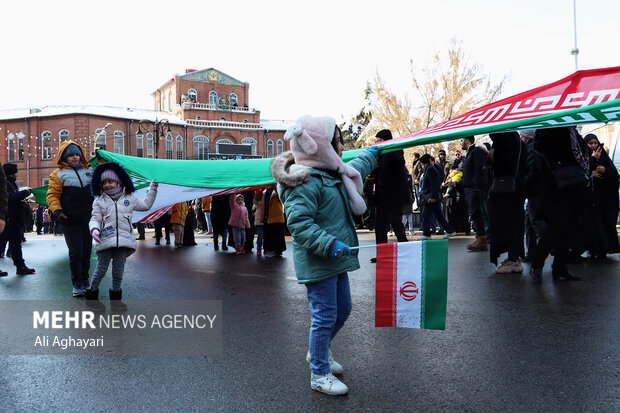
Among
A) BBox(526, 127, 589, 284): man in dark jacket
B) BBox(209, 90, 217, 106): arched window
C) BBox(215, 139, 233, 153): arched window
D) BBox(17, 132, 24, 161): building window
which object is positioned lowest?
BBox(526, 127, 589, 284): man in dark jacket

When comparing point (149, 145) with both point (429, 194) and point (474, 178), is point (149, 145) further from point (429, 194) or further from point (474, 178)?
point (474, 178)

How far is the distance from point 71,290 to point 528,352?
18.8 feet

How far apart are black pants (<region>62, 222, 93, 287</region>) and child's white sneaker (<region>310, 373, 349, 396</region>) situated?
4.21 meters

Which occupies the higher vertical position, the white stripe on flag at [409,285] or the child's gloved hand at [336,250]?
the child's gloved hand at [336,250]

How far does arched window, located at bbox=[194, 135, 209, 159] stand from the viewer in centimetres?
6925

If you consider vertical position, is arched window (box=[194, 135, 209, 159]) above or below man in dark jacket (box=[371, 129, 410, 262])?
above

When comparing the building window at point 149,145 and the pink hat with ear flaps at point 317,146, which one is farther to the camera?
the building window at point 149,145

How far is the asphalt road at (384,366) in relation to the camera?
10.1 feet

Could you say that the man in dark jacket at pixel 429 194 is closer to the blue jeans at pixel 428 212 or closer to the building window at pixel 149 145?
the blue jeans at pixel 428 212

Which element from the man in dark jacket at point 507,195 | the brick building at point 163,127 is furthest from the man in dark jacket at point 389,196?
the brick building at point 163,127

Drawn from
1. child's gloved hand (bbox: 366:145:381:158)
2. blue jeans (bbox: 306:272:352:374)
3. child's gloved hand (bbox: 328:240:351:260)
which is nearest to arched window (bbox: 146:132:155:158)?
child's gloved hand (bbox: 366:145:381:158)

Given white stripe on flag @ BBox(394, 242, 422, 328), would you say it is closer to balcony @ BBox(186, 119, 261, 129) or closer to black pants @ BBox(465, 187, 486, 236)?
black pants @ BBox(465, 187, 486, 236)

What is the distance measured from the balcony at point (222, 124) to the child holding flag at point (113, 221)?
65.4m

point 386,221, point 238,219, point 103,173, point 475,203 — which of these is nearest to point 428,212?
point 475,203
